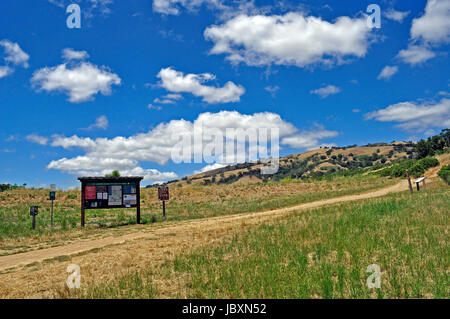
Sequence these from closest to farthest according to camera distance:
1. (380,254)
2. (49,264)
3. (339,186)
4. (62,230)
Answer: (380,254) → (49,264) → (62,230) → (339,186)

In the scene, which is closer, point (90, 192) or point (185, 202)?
point (90, 192)

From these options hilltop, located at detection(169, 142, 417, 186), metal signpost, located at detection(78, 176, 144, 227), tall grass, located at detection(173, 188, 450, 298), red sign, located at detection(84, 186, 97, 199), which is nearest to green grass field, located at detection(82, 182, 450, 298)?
tall grass, located at detection(173, 188, 450, 298)

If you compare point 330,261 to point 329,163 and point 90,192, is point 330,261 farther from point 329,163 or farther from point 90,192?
point 329,163

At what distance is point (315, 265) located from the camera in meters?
7.45

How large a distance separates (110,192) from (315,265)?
16.8 m

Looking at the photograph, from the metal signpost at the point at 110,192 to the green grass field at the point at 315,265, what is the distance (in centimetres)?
1214

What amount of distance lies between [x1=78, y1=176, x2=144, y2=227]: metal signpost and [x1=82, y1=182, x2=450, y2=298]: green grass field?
1214cm

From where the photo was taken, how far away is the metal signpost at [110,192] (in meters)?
20.8

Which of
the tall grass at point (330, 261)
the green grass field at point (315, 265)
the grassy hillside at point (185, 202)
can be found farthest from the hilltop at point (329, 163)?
the green grass field at point (315, 265)

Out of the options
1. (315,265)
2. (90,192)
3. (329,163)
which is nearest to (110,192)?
(90,192)
